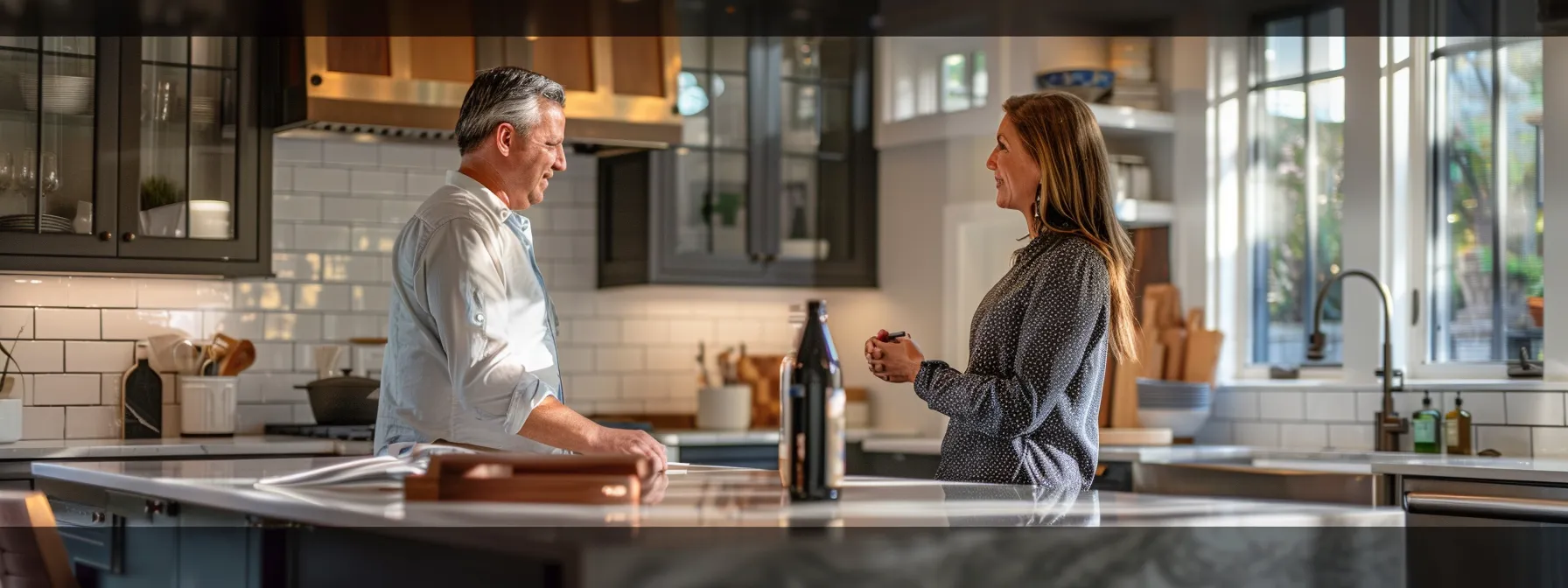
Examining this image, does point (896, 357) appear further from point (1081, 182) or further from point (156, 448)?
point (156, 448)

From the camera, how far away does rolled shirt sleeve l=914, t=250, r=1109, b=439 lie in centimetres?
228

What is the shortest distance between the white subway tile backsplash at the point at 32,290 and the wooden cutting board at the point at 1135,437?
3.10 metres

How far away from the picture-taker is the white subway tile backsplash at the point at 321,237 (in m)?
4.96

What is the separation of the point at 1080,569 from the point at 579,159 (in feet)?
13.1

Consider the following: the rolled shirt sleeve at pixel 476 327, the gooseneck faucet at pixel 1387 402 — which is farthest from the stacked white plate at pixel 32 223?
the gooseneck faucet at pixel 1387 402

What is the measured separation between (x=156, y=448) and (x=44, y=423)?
652 mm

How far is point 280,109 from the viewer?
4.61 meters

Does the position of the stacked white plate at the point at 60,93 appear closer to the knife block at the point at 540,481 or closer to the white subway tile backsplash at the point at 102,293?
the white subway tile backsplash at the point at 102,293

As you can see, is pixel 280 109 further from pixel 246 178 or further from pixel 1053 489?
pixel 1053 489

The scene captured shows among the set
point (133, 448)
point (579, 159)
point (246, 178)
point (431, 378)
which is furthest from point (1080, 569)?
point (579, 159)

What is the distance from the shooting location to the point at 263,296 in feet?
16.0

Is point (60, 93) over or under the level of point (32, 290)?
over

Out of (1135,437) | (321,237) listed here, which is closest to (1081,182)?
(1135,437)

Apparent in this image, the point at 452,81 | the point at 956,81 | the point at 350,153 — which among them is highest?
the point at 956,81
